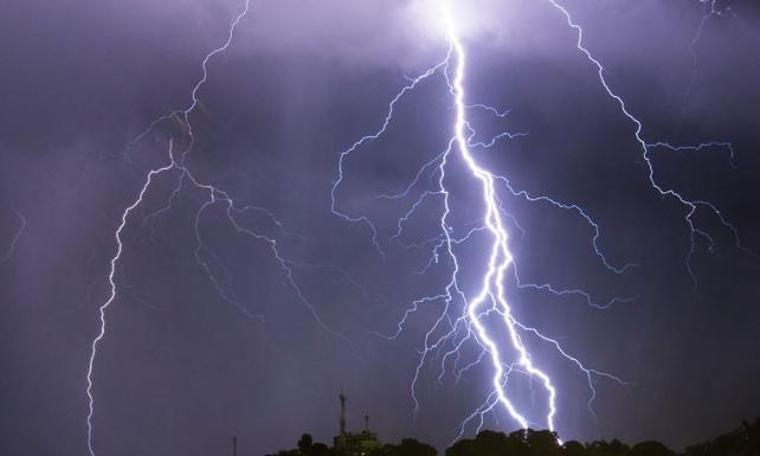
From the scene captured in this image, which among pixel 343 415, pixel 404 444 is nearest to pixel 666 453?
pixel 404 444

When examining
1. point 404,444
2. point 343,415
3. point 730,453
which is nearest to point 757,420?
point 730,453

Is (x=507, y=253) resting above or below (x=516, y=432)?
above

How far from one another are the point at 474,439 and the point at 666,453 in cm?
788

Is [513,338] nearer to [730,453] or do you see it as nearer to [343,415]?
[730,453]

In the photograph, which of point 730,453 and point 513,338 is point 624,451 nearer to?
point 730,453

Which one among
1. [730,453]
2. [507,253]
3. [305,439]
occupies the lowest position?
[730,453]

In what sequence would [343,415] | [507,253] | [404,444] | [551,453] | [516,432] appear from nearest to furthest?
[507,253], [551,453], [516,432], [404,444], [343,415]

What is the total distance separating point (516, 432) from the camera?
3759 centimetres

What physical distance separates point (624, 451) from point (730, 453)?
4069 millimetres

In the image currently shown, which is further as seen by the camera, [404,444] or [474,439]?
[404,444]

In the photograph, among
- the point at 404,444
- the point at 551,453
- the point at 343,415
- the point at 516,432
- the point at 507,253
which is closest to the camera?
the point at 507,253

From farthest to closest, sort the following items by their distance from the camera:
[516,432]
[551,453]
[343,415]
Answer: [343,415], [516,432], [551,453]

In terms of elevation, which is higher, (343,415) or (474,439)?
(343,415)

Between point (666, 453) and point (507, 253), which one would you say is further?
point (666, 453)
